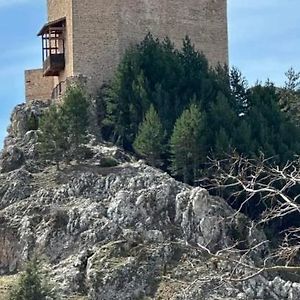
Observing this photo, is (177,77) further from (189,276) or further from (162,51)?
(189,276)

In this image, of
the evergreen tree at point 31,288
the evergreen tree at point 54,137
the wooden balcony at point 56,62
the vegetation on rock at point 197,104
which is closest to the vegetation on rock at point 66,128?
the evergreen tree at point 54,137

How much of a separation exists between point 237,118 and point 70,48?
780 cm

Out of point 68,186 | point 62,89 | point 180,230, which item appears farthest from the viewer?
point 62,89

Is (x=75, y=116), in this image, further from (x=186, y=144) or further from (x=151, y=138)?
(x=186, y=144)

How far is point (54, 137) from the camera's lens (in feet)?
135

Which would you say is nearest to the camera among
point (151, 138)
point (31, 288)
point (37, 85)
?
point (31, 288)

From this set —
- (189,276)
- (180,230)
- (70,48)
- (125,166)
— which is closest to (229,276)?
(189,276)

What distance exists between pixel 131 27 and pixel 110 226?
457 inches

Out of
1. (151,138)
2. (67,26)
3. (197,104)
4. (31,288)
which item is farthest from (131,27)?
(31,288)

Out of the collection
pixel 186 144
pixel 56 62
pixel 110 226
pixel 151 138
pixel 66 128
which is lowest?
pixel 110 226

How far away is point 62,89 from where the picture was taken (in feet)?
152

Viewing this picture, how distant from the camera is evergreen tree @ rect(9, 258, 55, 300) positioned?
3309 centimetres

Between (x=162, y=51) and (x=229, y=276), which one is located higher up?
(x=162, y=51)

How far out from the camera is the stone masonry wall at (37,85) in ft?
163
